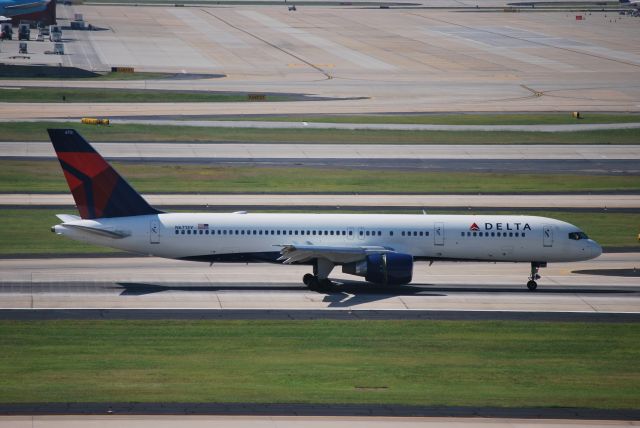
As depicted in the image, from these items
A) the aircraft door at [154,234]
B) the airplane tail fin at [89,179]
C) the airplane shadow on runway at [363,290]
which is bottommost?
the airplane shadow on runway at [363,290]

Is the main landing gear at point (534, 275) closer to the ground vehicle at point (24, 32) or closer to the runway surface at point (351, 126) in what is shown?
the runway surface at point (351, 126)

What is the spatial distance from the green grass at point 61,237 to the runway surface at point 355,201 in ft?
6.70

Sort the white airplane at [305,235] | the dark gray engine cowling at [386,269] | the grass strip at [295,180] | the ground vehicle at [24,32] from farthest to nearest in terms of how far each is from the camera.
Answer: the ground vehicle at [24,32], the grass strip at [295,180], the white airplane at [305,235], the dark gray engine cowling at [386,269]

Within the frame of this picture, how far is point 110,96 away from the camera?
11400 cm

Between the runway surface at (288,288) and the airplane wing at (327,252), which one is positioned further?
the airplane wing at (327,252)

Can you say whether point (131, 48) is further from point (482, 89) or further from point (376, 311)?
point (376, 311)

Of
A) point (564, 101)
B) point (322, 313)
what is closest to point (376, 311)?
point (322, 313)

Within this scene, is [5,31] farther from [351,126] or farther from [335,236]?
[335,236]

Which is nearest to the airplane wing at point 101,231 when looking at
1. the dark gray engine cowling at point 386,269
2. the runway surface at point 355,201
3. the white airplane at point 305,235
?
the white airplane at point 305,235

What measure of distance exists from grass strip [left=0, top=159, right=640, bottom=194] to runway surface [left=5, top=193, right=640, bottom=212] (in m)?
1.92

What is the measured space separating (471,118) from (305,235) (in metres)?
57.0

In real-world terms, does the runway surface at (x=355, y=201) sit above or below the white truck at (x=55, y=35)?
above

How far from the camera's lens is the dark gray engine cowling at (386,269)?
52688 millimetres

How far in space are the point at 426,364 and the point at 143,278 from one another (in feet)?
62.1
